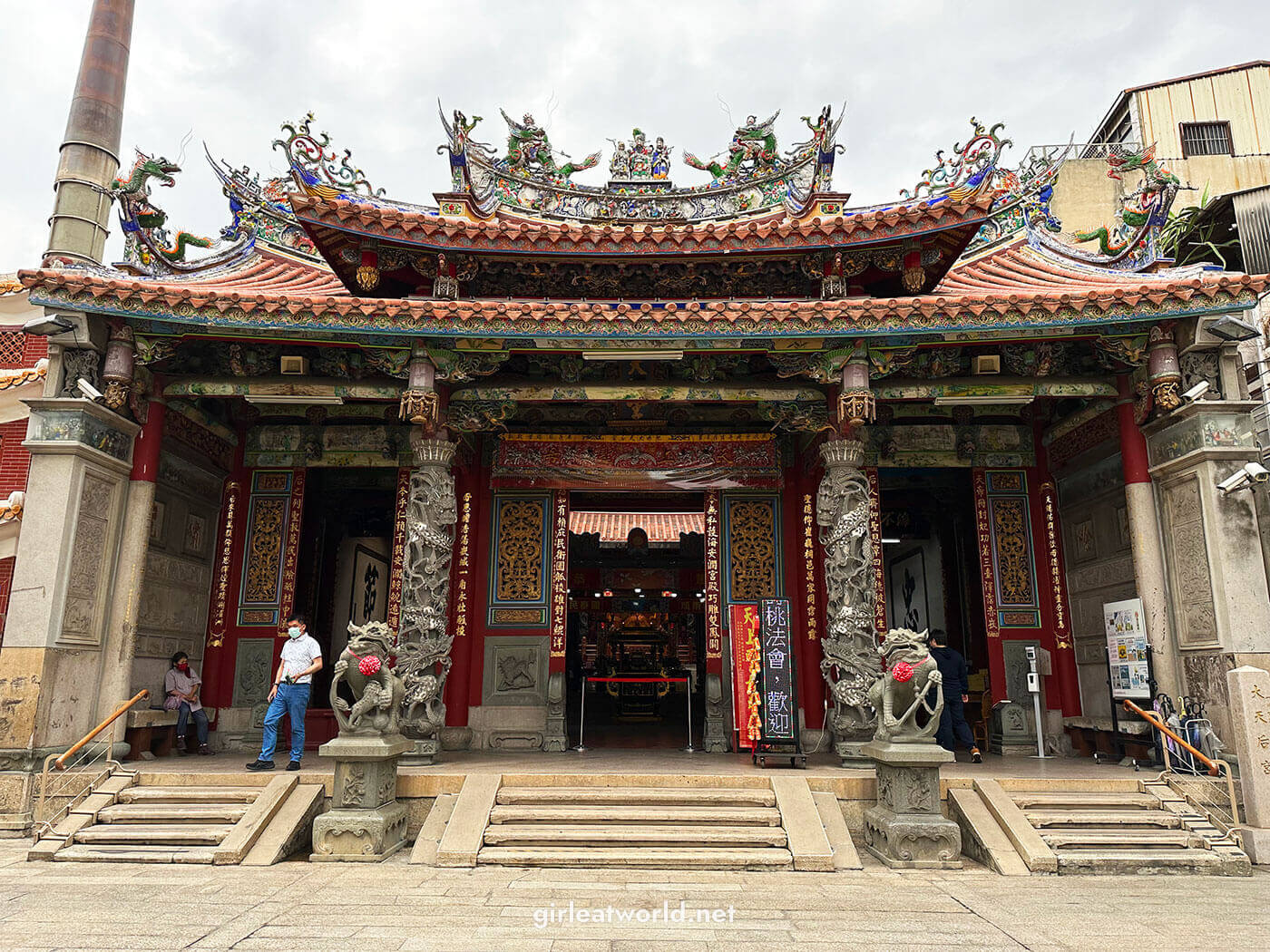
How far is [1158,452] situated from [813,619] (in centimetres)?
401

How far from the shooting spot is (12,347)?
31.5 feet

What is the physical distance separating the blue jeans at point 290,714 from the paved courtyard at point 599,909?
1.54 m

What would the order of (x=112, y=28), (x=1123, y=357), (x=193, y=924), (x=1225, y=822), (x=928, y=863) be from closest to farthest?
1. (x=193, y=924)
2. (x=928, y=863)
3. (x=1225, y=822)
4. (x=1123, y=357)
5. (x=112, y=28)

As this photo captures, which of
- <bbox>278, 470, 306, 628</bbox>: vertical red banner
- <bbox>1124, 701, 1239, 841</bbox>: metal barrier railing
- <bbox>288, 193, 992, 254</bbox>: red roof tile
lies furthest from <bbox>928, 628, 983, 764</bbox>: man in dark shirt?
<bbox>278, 470, 306, 628</bbox>: vertical red banner

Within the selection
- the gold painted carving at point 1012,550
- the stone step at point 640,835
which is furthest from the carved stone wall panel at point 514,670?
the gold painted carving at point 1012,550

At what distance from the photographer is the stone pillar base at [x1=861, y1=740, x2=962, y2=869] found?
595 cm

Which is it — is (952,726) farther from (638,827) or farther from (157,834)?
(157,834)

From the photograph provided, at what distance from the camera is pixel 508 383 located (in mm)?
8734

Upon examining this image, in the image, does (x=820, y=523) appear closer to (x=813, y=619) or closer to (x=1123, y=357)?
Result: (x=813, y=619)

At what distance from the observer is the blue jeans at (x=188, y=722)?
8.81 m

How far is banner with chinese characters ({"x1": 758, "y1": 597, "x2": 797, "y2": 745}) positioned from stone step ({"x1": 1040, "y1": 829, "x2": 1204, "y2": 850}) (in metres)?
2.29

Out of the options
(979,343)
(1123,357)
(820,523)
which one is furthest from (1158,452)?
(820,523)

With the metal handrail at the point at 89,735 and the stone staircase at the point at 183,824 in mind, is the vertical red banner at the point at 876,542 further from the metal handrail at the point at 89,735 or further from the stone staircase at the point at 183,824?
the metal handrail at the point at 89,735

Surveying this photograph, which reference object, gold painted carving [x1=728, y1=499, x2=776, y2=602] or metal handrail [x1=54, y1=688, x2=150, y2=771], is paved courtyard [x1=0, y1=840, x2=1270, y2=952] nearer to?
metal handrail [x1=54, y1=688, x2=150, y2=771]
